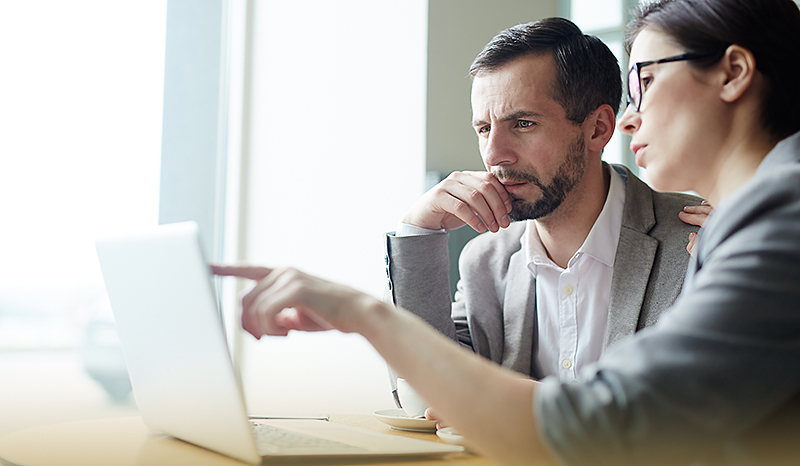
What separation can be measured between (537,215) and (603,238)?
0.56 ft

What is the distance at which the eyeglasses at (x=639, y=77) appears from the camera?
0.81 meters

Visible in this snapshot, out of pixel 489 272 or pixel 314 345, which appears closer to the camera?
pixel 489 272

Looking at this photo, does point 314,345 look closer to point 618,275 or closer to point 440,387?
point 618,275

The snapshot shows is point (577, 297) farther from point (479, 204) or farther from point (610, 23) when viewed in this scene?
point (610, 23)

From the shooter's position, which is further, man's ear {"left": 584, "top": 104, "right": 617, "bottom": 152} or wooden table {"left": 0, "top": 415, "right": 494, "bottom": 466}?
man's ear {"left": 584, "top": 104, "right": 617, "bottom": 152}

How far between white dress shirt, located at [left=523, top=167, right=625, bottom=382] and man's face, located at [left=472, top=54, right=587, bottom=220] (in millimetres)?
124

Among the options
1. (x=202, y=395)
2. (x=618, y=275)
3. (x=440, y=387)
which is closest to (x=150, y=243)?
(x=202, y=395)

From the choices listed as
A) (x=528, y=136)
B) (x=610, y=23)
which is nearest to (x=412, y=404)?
(x=528, y=136)

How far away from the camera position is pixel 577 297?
151 centimetres

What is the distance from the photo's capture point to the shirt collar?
1529 millimetres

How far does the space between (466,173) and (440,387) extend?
1.03m

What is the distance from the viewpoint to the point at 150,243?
0.71 metres

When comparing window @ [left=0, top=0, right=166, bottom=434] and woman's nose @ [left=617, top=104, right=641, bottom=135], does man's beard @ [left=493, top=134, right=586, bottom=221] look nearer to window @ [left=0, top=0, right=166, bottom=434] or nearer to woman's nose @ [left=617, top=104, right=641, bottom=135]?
woman's nose @ [left=617, top=104, right=641, bottom=135]

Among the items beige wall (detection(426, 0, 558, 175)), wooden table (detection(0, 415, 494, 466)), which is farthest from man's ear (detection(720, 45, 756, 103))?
beige wall (detection(426, 0, 558, 175))
